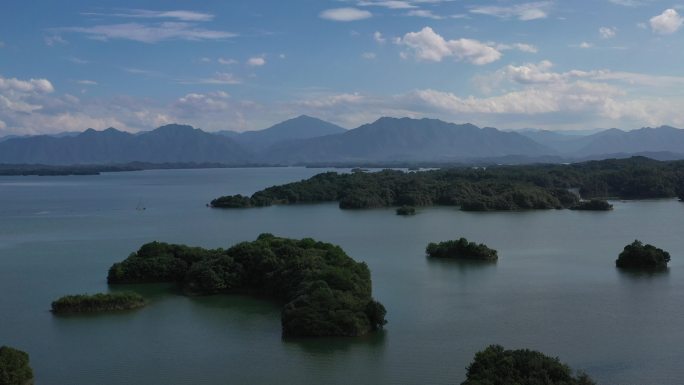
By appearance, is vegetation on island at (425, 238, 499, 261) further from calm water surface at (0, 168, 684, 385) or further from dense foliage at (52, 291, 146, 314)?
dense foliage at (52, 291, 146, 314)

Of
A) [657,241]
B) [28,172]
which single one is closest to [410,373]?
[657,241]

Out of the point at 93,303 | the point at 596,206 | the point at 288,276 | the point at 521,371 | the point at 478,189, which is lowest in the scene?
the point at 93,303

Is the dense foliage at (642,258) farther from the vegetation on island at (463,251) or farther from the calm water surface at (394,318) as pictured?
the vegetation on island at (463,251)

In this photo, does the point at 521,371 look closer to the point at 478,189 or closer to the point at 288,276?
the point at 288,276

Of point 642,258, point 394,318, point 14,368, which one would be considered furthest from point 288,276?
point 642,258

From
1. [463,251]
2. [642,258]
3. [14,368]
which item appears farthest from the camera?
[463,251]

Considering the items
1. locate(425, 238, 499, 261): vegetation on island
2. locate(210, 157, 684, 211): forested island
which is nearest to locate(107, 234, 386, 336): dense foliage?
locate(425, 238, 499, 261): vegetation on island
